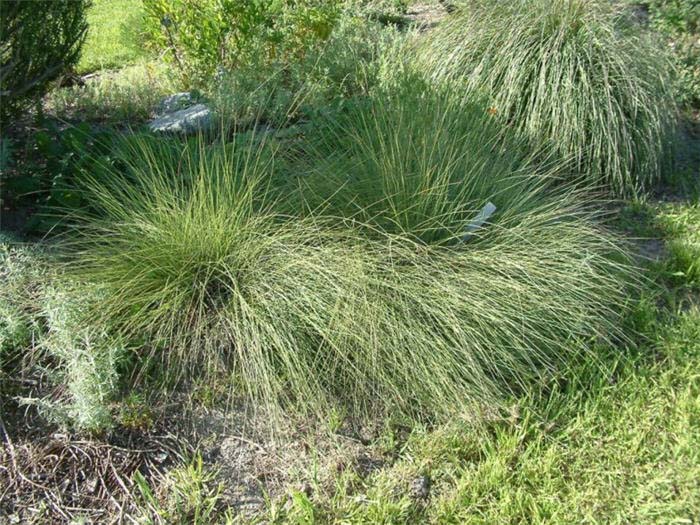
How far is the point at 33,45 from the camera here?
3.59 metres

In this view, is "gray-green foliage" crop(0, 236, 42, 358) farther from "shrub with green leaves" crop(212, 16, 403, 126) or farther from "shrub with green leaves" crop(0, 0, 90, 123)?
"shrub with green leaves" crop(212, 16, 403, 126)

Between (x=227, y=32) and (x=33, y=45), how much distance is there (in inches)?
65.9

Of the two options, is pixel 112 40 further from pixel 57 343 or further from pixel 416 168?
pixel 57 343

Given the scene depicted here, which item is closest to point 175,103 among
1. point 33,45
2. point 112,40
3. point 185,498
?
point 33,45

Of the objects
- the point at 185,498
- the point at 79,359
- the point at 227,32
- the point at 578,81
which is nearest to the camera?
the point at 185,498

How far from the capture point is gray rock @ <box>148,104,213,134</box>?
405 cm

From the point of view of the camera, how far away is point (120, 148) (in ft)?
11.6

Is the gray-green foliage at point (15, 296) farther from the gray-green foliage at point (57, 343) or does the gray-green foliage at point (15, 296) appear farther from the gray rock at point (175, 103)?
the gray rock at point (175, 103)

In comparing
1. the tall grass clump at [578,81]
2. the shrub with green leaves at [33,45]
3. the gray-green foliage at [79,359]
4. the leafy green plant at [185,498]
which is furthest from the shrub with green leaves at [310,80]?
the leafy green plant at [185,498]

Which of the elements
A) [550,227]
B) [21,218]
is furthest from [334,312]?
[21,218]

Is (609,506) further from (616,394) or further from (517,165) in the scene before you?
(517,165)

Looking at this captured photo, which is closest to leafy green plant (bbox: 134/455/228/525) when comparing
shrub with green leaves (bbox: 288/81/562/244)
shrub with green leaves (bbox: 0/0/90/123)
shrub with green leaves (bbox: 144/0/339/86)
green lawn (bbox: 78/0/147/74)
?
shrub with green leaves (bbox: 288/81/562/244)

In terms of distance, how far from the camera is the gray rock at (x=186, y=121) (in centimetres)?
405

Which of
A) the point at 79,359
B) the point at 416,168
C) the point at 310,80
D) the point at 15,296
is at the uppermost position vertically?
the point at 310,80
